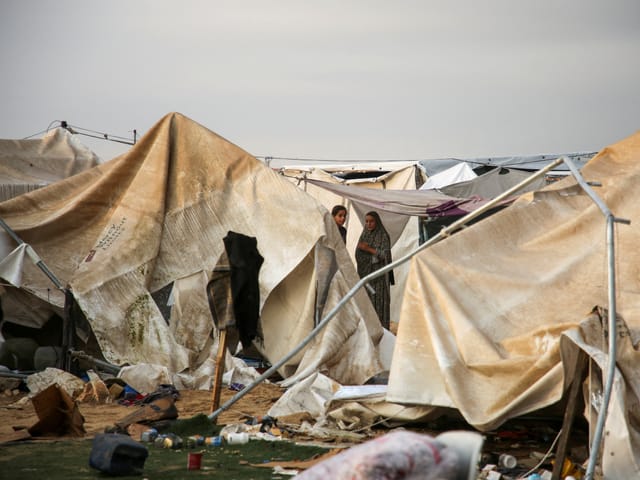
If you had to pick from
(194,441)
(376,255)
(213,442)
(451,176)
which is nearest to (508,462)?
(213,442)

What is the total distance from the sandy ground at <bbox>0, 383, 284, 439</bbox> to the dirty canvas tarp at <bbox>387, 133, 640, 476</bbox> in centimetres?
212

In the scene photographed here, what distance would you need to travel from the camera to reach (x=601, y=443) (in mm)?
5500

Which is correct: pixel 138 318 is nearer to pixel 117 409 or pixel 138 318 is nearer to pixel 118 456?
pixel 117 409

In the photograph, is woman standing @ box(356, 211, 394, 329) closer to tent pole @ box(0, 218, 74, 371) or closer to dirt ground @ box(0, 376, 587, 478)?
dirt ground @ box(0, 376, 587, 478)

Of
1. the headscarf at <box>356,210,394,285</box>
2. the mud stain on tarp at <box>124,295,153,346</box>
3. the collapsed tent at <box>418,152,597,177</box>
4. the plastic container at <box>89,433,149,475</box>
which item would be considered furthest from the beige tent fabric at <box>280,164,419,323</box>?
the plastic container at <box>89,433,149,475</box>

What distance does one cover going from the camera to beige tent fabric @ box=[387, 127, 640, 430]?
627 cm

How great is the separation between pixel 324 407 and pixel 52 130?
29.8 ft

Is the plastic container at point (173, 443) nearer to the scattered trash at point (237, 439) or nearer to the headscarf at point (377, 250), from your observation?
the scattered trash at point (237, 439)

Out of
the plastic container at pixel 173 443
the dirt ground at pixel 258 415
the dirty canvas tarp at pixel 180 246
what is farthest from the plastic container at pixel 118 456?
the dirty canvas tarp at pixel 180 246

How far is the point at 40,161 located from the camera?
13875 millimetres

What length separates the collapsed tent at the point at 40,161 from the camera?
12.8m

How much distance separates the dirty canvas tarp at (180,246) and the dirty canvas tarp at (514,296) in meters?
2.99

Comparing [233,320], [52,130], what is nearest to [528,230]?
[233,320]

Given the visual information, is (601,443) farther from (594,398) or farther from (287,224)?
(287,224)
